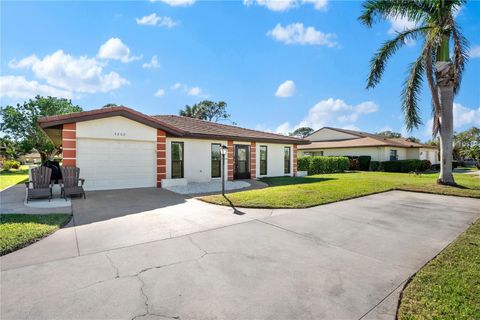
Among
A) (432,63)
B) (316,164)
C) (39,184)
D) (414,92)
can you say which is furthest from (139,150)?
(316,164)

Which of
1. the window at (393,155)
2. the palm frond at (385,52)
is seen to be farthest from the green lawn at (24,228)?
the window at (393,155)

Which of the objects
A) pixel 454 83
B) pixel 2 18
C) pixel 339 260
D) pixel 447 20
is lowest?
pixel 339 260

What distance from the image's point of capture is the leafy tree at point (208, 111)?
1693 inches

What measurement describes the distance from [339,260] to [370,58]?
12624 mm

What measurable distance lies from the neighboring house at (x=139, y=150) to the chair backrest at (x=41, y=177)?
1.27 m

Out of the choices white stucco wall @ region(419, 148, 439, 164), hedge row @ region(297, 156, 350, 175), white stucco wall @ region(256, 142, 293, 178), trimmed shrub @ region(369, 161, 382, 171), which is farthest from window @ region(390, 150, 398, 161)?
white stucco wall @ region(256, 142, 293, 178)

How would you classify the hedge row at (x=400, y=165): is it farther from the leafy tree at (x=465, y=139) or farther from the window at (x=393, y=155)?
the leafy tree at (x=465, y=139)

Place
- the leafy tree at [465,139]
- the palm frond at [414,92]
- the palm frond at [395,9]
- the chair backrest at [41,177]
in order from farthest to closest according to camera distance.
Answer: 1. the leafy tree at [465,139]
2. the palm frond at [414,92]
3. the palm frond at [395,9]
4. the chair backrest at [41,177]

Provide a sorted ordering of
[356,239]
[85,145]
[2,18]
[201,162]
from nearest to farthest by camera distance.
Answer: [356,239], [2,18], [85,145], [201,162]

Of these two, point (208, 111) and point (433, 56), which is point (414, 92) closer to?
point (433, 56)

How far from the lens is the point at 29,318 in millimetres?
2443

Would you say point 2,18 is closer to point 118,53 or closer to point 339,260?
point 118,53

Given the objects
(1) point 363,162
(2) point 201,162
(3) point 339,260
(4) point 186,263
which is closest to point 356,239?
(3) point 339,260

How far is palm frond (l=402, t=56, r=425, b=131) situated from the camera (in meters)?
12.5
